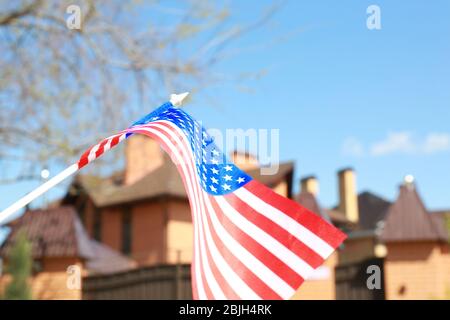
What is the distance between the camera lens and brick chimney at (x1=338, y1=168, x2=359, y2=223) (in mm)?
29297

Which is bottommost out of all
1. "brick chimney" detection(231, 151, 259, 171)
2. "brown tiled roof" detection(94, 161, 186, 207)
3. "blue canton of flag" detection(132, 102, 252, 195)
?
"blue canton of flag" detection(132, 102, 252, 195)

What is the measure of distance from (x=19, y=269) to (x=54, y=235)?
43.7 inches

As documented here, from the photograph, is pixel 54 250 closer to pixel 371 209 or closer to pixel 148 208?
pixel 148 208

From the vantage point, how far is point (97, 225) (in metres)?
27.0

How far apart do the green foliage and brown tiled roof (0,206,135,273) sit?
249 mm

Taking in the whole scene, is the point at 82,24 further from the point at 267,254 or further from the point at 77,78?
the point at 267,254

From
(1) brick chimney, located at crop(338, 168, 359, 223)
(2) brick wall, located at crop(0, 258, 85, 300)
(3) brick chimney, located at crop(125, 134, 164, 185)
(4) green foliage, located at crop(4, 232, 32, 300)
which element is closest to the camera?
(2) brick wall, located at crop(0, 258, 85, 300)

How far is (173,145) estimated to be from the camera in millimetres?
3773

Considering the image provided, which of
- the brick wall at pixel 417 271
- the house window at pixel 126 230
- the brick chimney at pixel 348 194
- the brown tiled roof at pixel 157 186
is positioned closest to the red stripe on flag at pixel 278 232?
the brick wall at pixel 417 271

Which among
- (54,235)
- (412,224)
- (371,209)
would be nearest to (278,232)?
(54,235)

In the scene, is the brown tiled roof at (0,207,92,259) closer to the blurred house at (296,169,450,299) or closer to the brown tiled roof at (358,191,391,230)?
the blurred house at (296,169,450,299)

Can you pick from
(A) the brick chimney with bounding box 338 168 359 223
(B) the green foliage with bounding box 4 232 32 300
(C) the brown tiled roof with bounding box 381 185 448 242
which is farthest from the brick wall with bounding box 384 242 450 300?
(A) the brick chimney with bounding box 338 168 359 223
